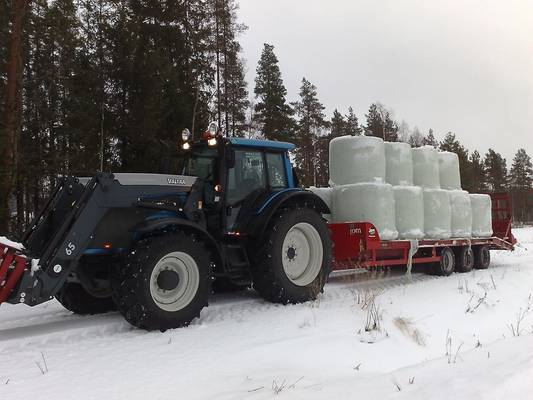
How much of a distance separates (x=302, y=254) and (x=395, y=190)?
2978 mm

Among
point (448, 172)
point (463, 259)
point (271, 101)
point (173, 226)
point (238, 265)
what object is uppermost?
point (271, 101)

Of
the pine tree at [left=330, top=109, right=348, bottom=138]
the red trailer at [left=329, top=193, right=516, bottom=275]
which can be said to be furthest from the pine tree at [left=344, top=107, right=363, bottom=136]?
the red trailer at [left=329, top=193, right=516, bottom=275]

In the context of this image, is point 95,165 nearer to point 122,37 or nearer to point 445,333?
point 122,37

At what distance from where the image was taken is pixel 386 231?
903 centimetres

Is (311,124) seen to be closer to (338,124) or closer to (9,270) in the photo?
(338,124)

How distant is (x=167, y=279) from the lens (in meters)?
5.68

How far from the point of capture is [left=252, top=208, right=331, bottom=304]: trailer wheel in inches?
265

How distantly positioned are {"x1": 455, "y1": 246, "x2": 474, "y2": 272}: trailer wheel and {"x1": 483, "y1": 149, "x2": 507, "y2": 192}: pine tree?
6784cm

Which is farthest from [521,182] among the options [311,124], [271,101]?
[271,101]

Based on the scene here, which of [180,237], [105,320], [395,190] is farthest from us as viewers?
[395,190]

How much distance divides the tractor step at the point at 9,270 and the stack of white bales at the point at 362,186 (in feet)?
19.1

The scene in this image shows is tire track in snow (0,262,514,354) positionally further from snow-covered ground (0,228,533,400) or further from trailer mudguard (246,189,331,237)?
trailer mudguard (246,189,331,237)

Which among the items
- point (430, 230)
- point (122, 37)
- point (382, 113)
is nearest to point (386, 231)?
point (430, 230)

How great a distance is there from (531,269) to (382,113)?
47.8 m
